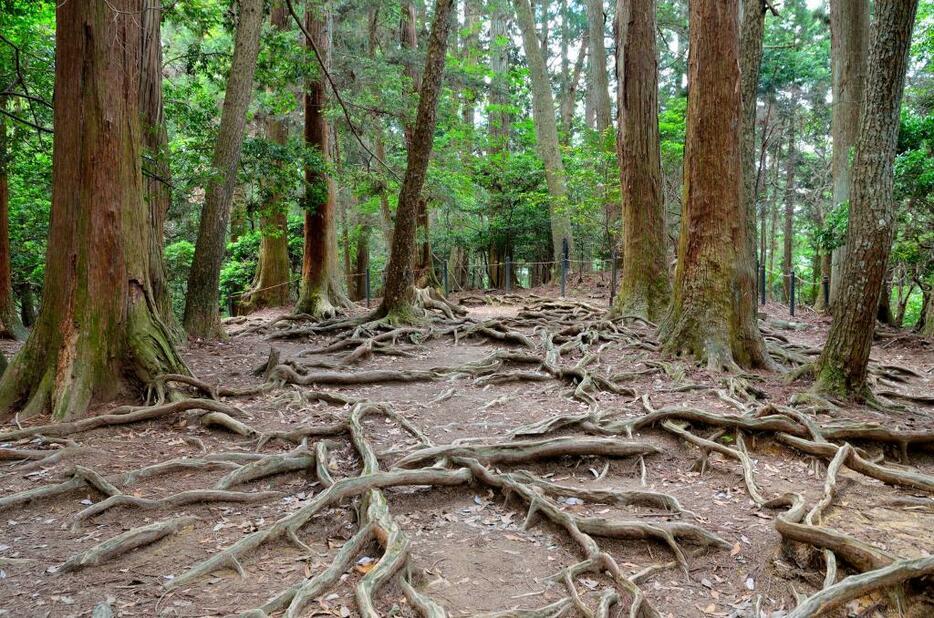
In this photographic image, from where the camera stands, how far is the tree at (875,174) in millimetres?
5074

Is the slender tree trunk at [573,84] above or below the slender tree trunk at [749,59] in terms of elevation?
above

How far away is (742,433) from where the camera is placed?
4.98 m

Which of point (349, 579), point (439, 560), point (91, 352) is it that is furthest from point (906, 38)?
point (91, 352)

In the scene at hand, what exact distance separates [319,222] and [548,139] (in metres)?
7.57

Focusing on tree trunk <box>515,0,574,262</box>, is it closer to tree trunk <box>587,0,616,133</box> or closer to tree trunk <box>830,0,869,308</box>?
tree trunk <box>587,0,616,133</box>

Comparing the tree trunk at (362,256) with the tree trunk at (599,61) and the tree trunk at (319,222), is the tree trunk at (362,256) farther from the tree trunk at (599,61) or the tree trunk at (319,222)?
the tree trunk at (599,61)

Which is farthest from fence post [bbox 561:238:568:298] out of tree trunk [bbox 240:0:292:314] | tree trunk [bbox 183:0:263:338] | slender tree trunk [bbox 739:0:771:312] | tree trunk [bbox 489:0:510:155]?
tree trunk [bbox 183:0:263:338]

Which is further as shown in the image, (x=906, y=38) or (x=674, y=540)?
(x=906, y=38)

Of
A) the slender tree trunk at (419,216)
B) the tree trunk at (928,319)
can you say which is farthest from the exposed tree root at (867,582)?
the slender tree trunk at (419,216)

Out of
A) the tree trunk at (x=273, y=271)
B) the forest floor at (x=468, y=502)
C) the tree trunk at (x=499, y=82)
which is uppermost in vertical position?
the tree trunk at (x=499, y=82)

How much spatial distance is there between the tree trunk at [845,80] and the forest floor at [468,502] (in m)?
7.13

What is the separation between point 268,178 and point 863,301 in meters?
8.94

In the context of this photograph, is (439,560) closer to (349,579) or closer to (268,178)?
(349,579)

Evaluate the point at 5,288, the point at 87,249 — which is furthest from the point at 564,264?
the point at 87,249
